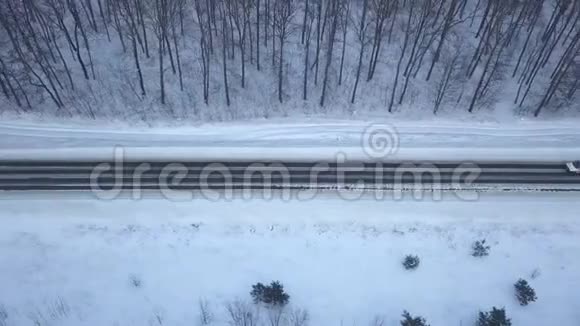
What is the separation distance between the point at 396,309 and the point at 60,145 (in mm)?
30739

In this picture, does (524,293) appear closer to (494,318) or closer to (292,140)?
(494,318)

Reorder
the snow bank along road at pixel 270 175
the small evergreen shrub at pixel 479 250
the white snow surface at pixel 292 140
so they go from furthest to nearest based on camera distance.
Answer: the white snow surface at pixel 292 140 < the snow bank along road at pixel 270 175 < the small evergreen shrub at pixel 479 250

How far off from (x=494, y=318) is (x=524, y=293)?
3.58 metres

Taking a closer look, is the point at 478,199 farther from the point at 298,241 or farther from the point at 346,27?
the point at 346,27

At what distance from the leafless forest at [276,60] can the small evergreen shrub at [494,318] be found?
20408mm

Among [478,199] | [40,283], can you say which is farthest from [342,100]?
[40,283]

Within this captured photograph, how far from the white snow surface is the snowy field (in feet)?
17.1

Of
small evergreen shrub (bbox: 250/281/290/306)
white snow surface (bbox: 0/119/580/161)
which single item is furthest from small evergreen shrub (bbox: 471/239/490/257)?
small evergreen shrub (bbox: 250/281/290/306)

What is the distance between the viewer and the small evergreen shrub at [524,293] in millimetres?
33969

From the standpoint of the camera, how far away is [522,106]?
156 feet

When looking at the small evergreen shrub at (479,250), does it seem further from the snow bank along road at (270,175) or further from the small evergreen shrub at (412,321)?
the small evergreen shrub at (412,321)

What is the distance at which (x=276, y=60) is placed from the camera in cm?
4900

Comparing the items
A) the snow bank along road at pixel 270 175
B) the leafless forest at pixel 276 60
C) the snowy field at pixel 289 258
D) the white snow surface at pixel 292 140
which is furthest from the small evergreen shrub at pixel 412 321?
the leafless forest at pixel 276 60

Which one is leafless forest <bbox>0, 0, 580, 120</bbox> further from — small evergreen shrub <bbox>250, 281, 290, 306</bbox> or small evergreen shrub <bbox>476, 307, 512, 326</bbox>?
small evergreen shrub <bbox>476, 307, 512, 326</bbox>
